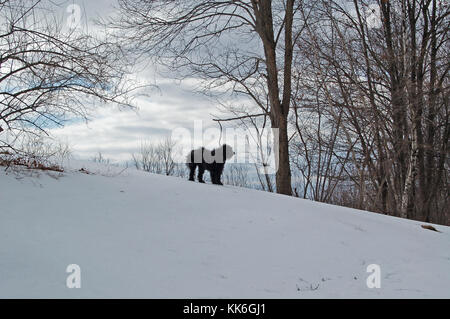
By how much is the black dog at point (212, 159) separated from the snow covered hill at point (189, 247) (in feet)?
5.46

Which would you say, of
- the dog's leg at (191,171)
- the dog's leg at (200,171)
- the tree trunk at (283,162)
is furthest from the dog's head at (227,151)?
the tree trunk at (283,162)

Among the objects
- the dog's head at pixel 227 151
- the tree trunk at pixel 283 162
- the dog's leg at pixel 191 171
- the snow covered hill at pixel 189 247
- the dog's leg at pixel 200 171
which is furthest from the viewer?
the tree trunk at pixel 283 162

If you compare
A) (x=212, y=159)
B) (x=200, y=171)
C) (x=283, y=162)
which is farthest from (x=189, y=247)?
(x=283, y=162)

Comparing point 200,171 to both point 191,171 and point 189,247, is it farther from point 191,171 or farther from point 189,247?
point 189,247

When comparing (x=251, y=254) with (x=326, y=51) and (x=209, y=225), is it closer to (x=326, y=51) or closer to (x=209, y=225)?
(x=209, y=225)

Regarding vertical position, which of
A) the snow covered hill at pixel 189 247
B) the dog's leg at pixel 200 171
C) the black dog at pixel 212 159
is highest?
the black dog at pixel 212 159

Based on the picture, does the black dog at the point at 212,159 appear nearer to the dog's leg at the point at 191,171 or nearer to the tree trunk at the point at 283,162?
the dog's leg at the point at 191,171

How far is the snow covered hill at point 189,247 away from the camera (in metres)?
2.87

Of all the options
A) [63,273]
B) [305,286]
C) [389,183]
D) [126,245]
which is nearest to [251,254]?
[305,286]

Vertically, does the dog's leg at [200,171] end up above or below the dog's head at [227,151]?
below

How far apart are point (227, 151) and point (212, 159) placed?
373mm

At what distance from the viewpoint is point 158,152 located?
46.7ft

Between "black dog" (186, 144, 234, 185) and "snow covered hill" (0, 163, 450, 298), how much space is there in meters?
1.66

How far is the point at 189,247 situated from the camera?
3.66m
